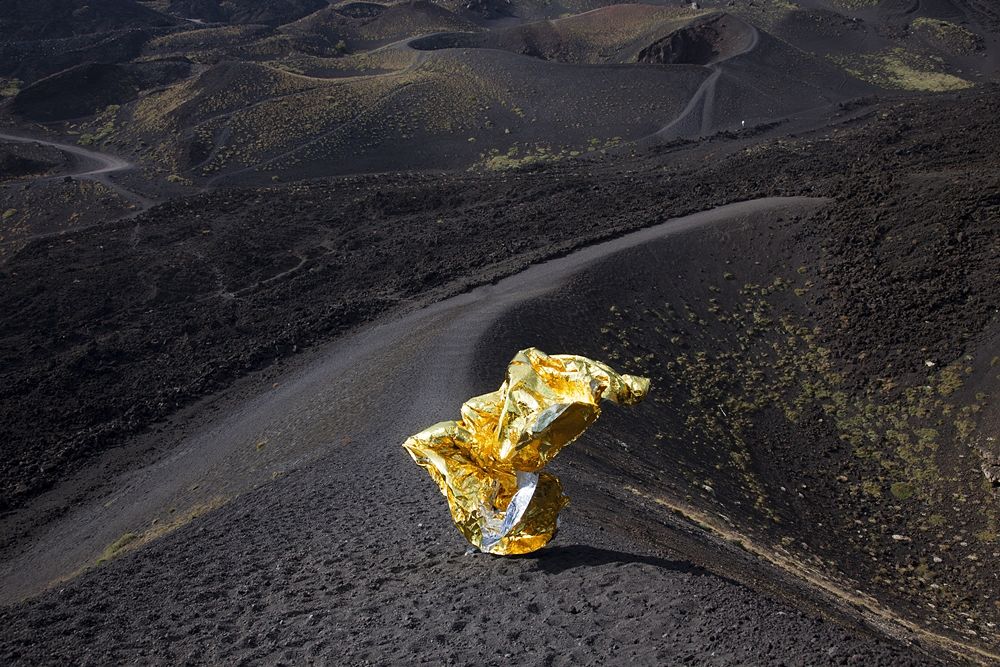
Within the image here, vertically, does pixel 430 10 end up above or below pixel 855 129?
above

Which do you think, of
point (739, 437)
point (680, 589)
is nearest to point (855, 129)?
point (739, 437)

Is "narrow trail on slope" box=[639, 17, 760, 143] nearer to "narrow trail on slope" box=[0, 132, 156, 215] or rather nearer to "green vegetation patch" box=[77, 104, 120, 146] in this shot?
"narrow trail on slope" box=[0, 132, 156, 215]

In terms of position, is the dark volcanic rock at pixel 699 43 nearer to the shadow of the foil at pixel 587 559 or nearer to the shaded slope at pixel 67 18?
the shadow of the foil at pixel 587 559

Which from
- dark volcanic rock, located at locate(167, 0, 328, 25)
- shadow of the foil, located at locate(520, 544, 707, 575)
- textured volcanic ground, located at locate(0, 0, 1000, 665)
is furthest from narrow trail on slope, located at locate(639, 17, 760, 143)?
dark volcanic rock, located at locate(167, 0, 328, 25)

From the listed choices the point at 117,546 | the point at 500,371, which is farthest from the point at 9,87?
the point at 500,371

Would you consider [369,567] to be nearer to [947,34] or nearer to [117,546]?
[117,546]

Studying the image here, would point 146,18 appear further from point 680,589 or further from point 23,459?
point 680,589
